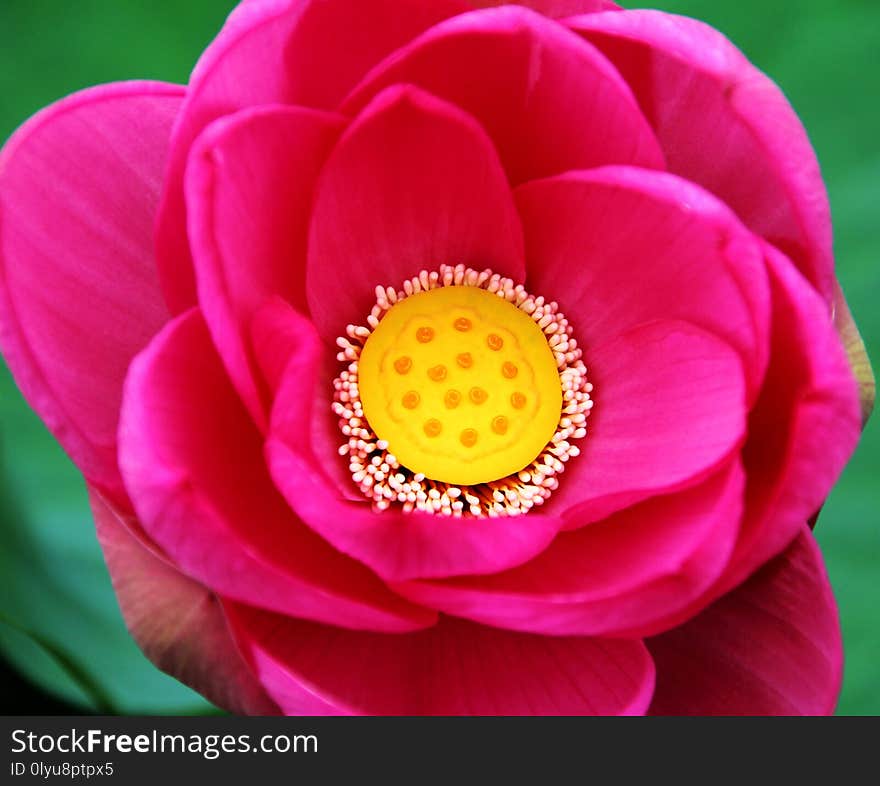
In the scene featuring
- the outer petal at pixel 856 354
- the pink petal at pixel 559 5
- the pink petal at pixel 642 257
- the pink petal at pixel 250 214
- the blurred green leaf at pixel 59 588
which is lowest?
the blurred green leaf at pixel 59 588

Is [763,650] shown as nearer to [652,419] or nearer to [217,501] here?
[652,419]

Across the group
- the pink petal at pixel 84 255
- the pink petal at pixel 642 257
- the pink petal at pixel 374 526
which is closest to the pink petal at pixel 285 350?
the pink petal at pixel 374 526

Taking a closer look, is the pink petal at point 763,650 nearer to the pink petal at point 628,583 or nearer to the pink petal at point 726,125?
the pink petal at point 628,583

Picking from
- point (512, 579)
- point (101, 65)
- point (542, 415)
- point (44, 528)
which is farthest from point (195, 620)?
point (101, 65)

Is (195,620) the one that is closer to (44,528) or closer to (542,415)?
(542,415)

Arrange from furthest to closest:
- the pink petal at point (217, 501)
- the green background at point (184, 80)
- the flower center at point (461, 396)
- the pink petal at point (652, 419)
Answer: the green background at point (184, 80) < the flower center at point (461, 396) < the pink petal at point (652, 419) < the pink petal at point (217, 501)

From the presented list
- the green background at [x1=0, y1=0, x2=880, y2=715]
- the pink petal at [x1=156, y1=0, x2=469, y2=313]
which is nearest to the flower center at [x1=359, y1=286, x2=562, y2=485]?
the pink petal at [x1=156, y1=0, x2=469, y2=313]

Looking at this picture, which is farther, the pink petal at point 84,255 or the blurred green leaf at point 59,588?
the blurred green leaf at point 59,588
